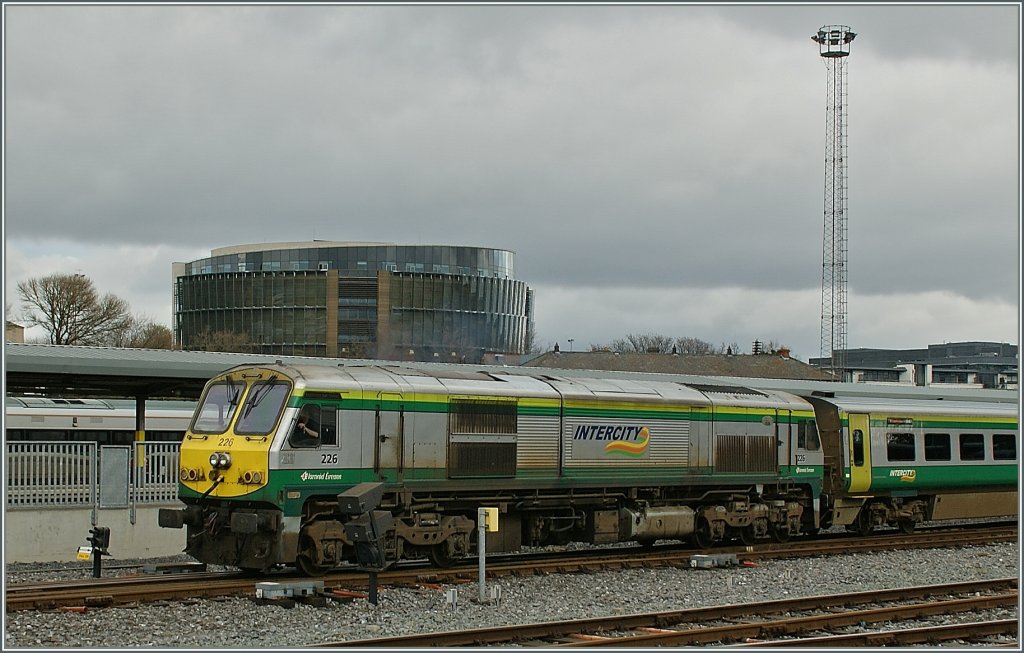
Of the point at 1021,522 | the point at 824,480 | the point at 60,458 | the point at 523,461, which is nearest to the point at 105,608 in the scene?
the point at 523,461

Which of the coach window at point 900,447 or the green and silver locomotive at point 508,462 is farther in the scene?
the coach window at point 900,447

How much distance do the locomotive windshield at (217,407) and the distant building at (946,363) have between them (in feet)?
248

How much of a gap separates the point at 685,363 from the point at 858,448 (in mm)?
55464

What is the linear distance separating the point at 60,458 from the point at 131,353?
129 inches

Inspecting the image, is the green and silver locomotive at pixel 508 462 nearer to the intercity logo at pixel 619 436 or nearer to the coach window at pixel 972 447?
the intercity logo at pixel 619 436

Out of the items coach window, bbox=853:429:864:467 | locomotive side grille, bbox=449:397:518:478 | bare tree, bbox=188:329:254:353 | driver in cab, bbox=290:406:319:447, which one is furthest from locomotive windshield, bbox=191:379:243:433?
bare tree, bbox=188:329:254:353

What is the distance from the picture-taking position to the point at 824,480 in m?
25.2

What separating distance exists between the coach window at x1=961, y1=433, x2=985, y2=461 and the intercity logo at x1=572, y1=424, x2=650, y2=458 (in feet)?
34.1

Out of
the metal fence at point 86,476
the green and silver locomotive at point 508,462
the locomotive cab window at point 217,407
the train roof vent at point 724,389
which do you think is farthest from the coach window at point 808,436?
the metal fence at point 86,476

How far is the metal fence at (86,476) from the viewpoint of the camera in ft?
73.1

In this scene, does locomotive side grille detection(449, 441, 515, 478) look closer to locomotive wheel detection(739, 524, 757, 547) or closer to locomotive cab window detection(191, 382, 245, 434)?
locomotive cab window detection(191, 382, 245, 434)

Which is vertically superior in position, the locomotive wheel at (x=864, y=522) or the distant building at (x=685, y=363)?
the distant building at (x=685, y=363)

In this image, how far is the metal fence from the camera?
2228cm

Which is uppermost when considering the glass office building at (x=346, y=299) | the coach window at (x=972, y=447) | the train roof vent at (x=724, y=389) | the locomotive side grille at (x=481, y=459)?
the glass office building at (x=346, y=299)
